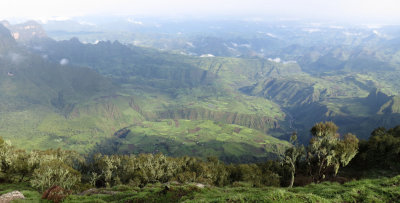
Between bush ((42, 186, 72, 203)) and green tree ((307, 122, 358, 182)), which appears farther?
green tree ((307, 122, 358, 182))

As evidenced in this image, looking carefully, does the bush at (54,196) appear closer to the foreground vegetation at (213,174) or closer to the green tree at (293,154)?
the foreground vegetation at (213,174)

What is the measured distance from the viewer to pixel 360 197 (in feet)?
Answer: 87.0

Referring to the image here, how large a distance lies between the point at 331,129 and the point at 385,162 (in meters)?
Answer: 26.0

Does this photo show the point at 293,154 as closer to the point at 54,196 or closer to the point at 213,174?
the point at 213,174

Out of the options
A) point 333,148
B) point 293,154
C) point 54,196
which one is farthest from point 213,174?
point 54,196

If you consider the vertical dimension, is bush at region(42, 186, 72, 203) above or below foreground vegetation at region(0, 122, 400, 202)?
above

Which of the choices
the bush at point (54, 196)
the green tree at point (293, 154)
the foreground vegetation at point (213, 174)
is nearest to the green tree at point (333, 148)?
the foreground vegetation at point (213, 174)

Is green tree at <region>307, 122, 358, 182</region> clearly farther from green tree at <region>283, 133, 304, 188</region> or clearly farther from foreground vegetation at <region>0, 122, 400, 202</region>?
green tree at <region>283, 133, 304, 188</region>

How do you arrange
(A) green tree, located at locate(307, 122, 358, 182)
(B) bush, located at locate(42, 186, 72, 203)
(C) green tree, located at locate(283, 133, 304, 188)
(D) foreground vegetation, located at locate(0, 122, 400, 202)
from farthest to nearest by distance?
(A) green tree, located at locate(307, 122, 358, 182)
(C) green tree, located at locate(283, 133, 304, 188)
(D) foreground vegetation, located at locate(0, 122, 400, 202)
(B) bush, located at locate(42, 186, 72, 203)

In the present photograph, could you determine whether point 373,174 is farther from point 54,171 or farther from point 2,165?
point 2,165

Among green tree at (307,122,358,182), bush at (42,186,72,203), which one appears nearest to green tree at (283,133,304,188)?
green tree at (307,122,358,182)

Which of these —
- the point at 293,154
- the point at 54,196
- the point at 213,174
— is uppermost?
the point at 293,154

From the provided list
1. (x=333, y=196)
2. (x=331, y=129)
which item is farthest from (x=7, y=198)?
(x=331, y=129)

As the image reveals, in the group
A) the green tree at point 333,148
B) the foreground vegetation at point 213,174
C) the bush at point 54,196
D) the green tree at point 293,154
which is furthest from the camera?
the green tree at point 333,148
